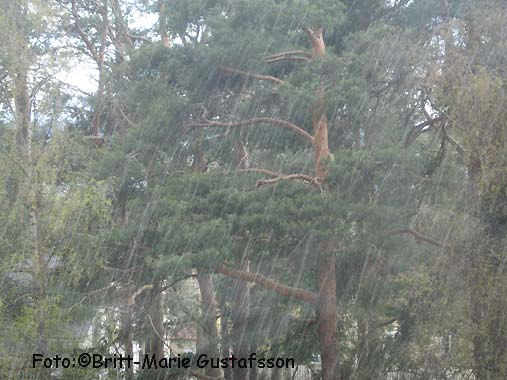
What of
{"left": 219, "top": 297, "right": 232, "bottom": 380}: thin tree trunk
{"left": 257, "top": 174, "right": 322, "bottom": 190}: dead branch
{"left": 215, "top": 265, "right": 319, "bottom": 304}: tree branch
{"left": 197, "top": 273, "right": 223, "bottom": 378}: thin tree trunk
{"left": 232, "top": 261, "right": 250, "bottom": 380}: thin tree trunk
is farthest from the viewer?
{"left": 197, "top": 273, "right": 223, "bottom": 378}: thin tree trunk

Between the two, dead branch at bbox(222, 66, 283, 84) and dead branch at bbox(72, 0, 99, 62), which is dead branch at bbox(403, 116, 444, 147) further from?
dead branch at bbox(72, 0, 99, 62)

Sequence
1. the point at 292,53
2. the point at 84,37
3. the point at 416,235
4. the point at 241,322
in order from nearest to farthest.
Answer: the point at 416,235 < the point at 292,53 < the point at 241,322 < the point at 84,37

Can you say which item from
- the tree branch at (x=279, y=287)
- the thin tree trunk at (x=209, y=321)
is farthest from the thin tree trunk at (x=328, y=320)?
the thin tree trunk at (x=209, y=321)

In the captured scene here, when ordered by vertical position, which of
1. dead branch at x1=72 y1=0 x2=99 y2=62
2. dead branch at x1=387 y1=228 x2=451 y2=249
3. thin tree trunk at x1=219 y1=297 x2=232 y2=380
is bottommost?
thin tree trunk at x1=219 y1=297 x2=232 y2=380

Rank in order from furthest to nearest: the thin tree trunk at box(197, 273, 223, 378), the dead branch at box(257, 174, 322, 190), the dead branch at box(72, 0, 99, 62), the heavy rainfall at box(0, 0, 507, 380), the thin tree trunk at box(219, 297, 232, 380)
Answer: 1. the dead branch at box(72, 0, 99, 62)
2. the thin tree trunk at box(197, 273, 223, 378)
3. the thin tree trunk at box(219, 297, 232, 380)
4. the dead branch at box(257, 174, 322, 190)
5. the heavy rainfall at box(0, 0, 507, 380)

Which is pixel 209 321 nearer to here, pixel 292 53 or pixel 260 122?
pixel 260 122

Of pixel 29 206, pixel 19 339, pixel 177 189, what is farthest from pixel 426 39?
pixel 19 339

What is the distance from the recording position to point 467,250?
8.62 m

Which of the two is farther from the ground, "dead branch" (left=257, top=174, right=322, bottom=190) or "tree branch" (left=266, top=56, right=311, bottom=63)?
"tree branch" (left=266, top=56, right=311, bottom=63)

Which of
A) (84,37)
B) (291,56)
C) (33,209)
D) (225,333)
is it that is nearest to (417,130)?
(291,56)

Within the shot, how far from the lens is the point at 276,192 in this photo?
33.1 ft

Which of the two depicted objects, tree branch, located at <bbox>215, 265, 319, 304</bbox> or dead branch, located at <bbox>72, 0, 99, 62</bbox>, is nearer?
tree branch, located at <bbox>215, 265, 319, 304</bbox>

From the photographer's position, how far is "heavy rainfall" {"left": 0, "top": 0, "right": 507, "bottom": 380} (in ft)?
27.5

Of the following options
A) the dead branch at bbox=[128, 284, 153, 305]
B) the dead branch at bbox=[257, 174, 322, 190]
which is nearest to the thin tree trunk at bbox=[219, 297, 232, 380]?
the dead branch at bbox=[128, 284, 153, 305]
